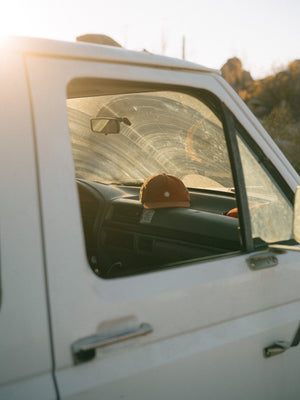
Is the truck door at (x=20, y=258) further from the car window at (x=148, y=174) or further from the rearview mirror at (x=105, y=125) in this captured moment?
the rearview mirror at (x=105, y=125)

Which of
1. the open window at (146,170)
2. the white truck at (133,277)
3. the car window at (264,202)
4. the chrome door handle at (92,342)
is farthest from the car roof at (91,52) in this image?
the chrome door handle at (92,342)

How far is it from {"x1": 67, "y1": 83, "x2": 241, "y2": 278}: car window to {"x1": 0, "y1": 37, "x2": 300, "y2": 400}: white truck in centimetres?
4

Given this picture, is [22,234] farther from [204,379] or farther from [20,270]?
[204,379]

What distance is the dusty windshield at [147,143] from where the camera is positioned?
2.79 m

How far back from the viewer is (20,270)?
49.0 inches

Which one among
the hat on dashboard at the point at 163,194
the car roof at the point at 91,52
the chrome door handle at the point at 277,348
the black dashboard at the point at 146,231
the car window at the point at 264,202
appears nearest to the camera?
the car roof at the point at 91,52

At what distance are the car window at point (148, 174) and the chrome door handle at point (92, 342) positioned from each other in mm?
835

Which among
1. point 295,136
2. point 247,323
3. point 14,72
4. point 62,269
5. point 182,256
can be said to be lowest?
point 247,323

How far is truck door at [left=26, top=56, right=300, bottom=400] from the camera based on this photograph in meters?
1.31

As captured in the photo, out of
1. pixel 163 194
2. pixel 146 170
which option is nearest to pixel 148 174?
pixel 146 170

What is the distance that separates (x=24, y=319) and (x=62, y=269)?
17cm

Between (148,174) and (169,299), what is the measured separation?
92.0 inches

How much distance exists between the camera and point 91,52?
1.48 metres

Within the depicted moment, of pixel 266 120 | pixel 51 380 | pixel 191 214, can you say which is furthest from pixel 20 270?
pixel 266 120
